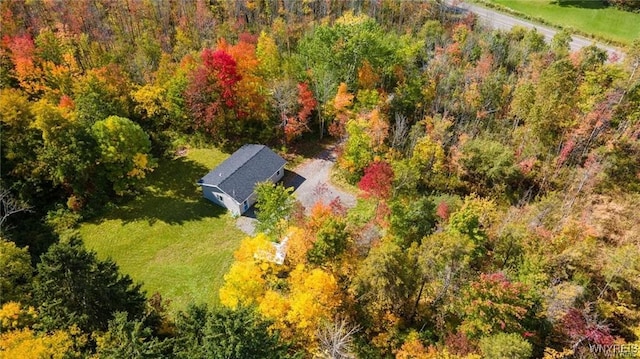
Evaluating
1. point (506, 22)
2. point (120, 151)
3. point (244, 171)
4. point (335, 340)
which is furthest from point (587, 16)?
point (335, 340)

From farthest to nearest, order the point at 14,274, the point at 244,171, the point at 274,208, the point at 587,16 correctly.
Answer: the point at 587,16 → the point at 244,171 → the point at 274,208 → the point at 14,274

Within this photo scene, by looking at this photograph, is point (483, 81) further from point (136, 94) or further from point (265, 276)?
point (136, 94)

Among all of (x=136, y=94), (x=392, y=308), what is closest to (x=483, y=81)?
(x=392, y=308)

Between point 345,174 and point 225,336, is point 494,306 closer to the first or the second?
point 225,336

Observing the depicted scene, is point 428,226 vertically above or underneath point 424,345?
above

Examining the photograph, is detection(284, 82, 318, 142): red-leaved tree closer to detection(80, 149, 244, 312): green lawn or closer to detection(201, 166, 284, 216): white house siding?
detection(201, 166, 284, 216): white house siding

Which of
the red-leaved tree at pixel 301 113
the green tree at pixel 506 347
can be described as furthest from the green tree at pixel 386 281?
the red-leaved tree at pixel 301 113
